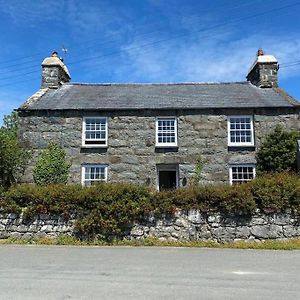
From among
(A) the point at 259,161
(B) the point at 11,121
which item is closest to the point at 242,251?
(A) the point at 259,161

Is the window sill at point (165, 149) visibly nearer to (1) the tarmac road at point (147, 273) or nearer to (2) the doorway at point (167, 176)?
(2) the doorway at point (167, 176)

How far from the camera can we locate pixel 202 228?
12.7m

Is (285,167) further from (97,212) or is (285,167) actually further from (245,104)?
(97,212)

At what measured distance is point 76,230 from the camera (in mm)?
12805

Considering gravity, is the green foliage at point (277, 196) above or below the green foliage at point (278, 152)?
below

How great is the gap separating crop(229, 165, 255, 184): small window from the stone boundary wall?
23.6ft

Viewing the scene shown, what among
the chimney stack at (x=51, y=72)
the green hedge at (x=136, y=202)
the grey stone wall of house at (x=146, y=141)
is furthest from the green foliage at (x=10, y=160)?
the chimney stack at (x=51, y=72)

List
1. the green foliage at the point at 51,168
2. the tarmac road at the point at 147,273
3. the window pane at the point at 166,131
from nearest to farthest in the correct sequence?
the tarmac road at the point at 147,273
the green foliage at the point at 51,168
the window pane at the point at 166,131

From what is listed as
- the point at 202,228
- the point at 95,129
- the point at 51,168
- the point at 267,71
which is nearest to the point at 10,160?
the point at 51,168

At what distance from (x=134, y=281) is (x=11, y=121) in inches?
1478

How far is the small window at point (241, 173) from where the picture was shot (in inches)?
780

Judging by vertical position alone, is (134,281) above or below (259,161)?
below

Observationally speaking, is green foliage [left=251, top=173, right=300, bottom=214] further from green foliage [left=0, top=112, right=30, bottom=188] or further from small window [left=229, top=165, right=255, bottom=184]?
green foliage [left=0, top=112, right=30, bottom=188]

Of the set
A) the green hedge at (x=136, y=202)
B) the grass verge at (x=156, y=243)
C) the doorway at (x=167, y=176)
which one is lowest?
the grass verge at (x=156, y=243)
